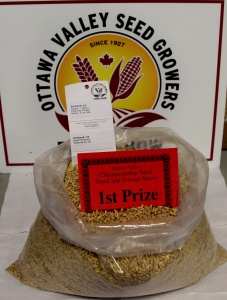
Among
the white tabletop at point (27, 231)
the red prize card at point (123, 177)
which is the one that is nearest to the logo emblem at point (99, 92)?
the red prize card at point (123, 177)

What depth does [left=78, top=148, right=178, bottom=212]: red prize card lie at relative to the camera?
2.37 feet

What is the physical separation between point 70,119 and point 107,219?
0.19 m

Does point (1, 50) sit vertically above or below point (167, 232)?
above

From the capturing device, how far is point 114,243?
2.25 feet

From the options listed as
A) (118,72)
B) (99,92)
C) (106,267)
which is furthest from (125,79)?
(106,267)

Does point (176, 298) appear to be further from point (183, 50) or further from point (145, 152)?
point (183, 50)

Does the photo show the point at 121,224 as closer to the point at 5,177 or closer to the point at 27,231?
the point at 27,231

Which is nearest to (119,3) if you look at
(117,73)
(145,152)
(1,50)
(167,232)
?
(117,73)

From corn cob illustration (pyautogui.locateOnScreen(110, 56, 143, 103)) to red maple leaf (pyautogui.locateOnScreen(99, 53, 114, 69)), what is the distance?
0.9 inches

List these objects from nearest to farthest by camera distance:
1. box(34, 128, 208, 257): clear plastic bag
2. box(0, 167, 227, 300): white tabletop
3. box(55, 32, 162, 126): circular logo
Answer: box(34, 128, 208, 257): clear plastic bag → box(0, 167, 227, 300): white tabletop → box(55, 32, 162, 126): circular logo

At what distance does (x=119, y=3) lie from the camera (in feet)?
3.14

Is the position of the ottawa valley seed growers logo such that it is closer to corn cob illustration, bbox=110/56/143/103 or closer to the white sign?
corn cob illustration, bbox=110/56/143/103

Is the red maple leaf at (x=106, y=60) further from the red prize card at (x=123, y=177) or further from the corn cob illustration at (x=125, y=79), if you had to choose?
the red prize card at (x=123, y=177)

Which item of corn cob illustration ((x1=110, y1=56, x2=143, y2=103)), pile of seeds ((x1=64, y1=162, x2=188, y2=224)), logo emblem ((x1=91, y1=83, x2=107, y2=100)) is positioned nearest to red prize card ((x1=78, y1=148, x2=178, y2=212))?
pile of seeds ((x1=64, y1=162, x2=188, y2=224))
